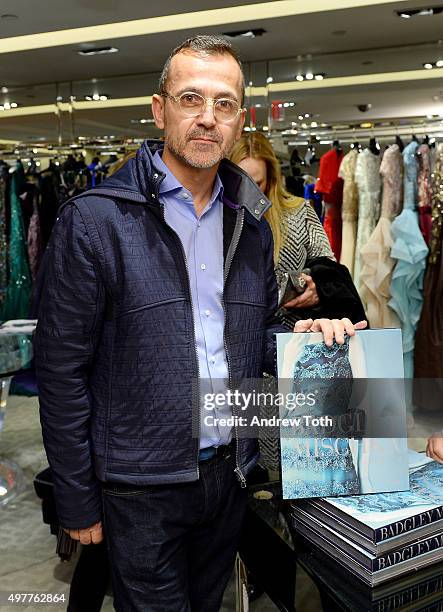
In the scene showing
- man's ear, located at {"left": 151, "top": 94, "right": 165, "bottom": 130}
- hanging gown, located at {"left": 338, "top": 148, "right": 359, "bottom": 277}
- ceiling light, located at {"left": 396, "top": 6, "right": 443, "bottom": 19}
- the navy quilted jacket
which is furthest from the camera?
ceiling light, located at {"left": 396, "top": 6, "right": 443, "bottom": 19}

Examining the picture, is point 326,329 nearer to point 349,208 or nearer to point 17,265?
point 349,208

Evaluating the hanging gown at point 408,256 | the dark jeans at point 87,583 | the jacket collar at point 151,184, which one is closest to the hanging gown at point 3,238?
the hanging gown at point 408,256

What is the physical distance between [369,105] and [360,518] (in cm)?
446

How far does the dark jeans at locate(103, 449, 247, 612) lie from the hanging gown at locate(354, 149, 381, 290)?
249cm

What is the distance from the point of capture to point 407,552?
110 cm

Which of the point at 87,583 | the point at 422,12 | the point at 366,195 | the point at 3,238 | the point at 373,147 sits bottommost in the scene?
the point at 87,583

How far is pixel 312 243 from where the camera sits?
7.02 ft

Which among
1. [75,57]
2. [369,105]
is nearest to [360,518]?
[369,105]

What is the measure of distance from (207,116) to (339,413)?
64 centimetres

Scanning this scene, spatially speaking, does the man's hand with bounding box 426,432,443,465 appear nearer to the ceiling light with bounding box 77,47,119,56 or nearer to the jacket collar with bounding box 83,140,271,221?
the jacket collar with bounding box 83,140,271,221

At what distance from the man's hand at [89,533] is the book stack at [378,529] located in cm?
41

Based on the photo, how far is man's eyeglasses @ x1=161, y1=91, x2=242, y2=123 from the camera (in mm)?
1239

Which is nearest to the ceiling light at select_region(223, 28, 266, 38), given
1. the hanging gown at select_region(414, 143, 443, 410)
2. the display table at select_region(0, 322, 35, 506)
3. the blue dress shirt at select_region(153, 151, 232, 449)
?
the hanging gown at select_region(414, 143, 443, 410)

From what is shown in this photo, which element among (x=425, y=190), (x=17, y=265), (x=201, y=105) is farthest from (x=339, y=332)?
(x=17, y=265)
